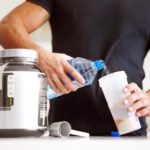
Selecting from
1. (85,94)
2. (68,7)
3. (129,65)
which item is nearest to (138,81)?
(129,65)

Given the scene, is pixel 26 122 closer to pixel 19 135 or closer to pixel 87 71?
pixel 19 135

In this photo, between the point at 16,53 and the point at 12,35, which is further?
the point at 12,35

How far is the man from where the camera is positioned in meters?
1.01

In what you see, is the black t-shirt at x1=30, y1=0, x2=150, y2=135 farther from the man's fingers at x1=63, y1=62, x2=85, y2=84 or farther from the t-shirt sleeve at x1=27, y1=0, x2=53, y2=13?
the man's fingers at x1=63, y1=62, x2=85, y2=84

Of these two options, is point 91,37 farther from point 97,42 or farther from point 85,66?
point 85,66

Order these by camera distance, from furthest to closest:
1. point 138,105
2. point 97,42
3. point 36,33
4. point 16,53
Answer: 1. point 36,33
2. point 97,42
3. point 138,105
4. point 16,53

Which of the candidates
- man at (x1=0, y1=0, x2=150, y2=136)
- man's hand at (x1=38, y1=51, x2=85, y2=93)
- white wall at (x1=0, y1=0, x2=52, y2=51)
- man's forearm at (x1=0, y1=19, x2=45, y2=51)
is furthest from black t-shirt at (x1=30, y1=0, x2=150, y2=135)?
white wall at (x1=0, y1=0, x2=52, y2=51)

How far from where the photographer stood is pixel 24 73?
20.6 inches

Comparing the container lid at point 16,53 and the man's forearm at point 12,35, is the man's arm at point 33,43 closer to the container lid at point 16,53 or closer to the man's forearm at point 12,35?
the man's forearm at point 12,35

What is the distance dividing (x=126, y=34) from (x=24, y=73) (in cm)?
57

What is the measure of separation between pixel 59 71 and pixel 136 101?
0.18 metres

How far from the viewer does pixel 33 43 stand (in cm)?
92

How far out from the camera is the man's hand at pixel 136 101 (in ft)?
2.52
